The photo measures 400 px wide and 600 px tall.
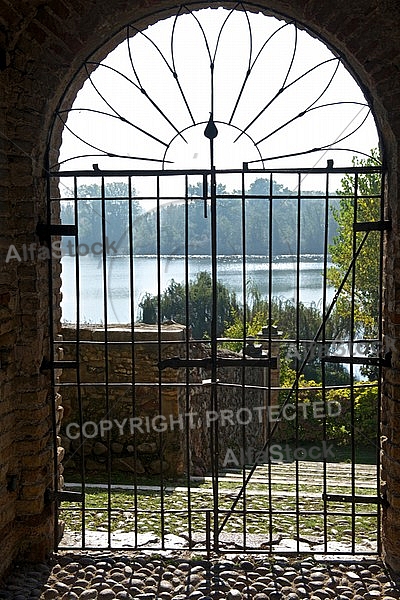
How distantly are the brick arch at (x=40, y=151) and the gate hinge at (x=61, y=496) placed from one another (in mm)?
43

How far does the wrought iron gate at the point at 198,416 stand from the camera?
4035 mm

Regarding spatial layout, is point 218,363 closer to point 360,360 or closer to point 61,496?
point 360,360

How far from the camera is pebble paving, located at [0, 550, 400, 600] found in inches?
147

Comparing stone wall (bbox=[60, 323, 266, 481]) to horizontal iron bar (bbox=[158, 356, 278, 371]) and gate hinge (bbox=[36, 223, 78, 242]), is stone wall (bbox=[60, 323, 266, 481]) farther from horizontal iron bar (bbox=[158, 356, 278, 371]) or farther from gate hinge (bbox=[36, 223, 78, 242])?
gate hinge (bbox=[36, 223, 78, 242])

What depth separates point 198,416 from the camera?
8.33 m

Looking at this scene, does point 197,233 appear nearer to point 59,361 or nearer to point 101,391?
point 101,391

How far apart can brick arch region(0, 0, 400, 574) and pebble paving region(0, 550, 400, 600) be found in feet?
0.56

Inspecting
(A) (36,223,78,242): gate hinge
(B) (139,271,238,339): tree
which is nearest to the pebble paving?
(A) (36,223,78,242): gate hinge

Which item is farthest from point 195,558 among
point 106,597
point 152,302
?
point 152,302

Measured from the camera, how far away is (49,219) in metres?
4.04

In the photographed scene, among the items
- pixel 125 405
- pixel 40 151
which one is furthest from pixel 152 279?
pixel 40 151

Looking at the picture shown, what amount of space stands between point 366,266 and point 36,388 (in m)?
16.9

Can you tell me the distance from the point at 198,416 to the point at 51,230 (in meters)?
4.80

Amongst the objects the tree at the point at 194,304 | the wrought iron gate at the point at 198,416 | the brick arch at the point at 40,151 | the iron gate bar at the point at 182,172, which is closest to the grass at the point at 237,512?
the wrought iron gate at the point at 198,416
